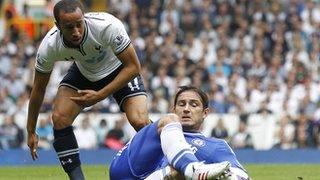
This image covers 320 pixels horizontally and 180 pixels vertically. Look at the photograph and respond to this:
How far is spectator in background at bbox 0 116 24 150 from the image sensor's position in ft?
63.7

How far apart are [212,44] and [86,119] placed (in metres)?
3.94

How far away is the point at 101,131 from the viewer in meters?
19.7

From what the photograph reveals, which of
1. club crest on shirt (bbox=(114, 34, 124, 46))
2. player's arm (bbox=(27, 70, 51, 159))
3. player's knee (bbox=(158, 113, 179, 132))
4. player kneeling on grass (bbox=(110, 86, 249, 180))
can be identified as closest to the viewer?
player kneeling on grass (bbox=(110, 86, 249, 180))

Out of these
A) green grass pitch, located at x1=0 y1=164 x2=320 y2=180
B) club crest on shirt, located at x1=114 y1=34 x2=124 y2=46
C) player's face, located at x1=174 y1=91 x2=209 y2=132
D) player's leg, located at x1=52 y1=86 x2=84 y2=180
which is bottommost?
green grass pitch, located at x1=0 y1=164 x2=320 y2=180

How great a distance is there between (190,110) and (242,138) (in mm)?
11144

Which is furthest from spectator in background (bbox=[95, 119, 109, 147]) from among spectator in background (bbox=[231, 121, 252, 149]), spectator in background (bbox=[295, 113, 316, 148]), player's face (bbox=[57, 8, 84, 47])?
player's face (bbox=[57, 8, 84, 47])

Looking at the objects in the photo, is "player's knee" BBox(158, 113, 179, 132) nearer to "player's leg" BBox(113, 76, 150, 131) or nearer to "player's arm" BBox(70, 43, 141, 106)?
"player's arm" BBox(70, 43, 141, 106)

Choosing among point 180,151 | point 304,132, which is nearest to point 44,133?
point 304,132

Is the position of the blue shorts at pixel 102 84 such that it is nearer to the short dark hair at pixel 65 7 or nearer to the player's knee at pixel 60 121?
the player's knee at pixel 60 121

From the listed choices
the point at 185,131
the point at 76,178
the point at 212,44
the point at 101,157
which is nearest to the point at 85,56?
the point at 76,178

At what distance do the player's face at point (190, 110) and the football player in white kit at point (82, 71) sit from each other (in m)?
1.20

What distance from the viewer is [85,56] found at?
10328mm

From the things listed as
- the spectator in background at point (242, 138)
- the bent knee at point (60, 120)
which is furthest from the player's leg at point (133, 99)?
the spectator in background at point (242, 138)

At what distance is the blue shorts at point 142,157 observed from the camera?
8.62 m
